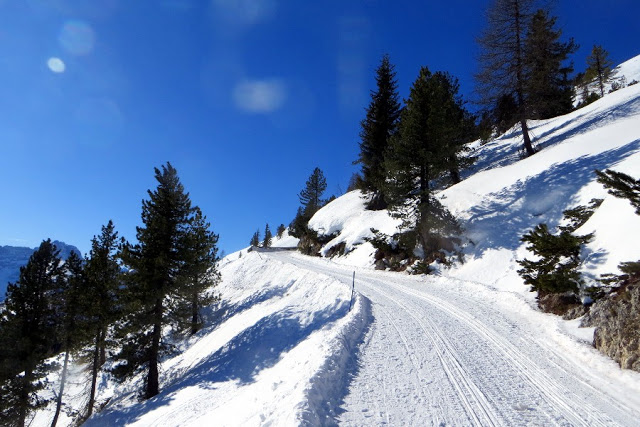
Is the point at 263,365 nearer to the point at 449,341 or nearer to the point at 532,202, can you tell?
the point at 449,341

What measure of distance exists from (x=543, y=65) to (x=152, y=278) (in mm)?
31087

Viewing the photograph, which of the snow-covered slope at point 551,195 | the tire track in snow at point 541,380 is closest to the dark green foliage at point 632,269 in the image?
the snow-covered slope at point 551,195

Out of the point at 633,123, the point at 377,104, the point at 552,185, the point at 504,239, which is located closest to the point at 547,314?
the point at 504,239

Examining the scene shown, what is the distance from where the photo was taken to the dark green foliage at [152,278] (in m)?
14.7

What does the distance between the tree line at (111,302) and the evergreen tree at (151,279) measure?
5cm

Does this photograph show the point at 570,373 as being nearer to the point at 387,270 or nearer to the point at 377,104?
the point at 387,270

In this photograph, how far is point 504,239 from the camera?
57.2 ft

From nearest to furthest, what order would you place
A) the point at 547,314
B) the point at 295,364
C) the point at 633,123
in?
the point at 295,364 < the point at 547,314 < the point at 633,123

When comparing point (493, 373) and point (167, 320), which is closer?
point (493, 373)

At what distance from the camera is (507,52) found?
78.2 ft

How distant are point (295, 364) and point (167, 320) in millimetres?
10601

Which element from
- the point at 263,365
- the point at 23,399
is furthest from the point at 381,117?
the point at 23,399

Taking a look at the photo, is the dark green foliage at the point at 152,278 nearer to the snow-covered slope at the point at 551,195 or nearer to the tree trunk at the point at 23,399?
the tree trunk at the point at 23,399

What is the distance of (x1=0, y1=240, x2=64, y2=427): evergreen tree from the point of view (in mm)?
16844
